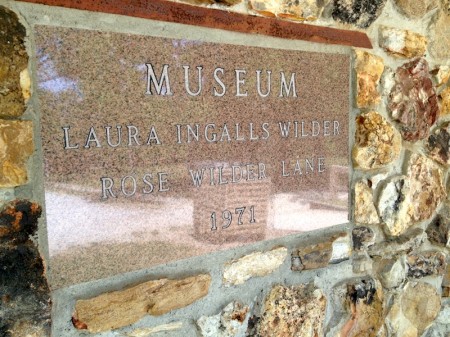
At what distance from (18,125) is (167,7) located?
492 mm

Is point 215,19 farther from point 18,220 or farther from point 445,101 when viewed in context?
point 445,101

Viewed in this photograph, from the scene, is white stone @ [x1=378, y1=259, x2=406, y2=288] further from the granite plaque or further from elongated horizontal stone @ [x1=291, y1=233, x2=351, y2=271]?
the granite plaque

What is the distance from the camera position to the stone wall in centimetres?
88

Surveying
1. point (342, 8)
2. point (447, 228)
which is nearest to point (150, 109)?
point (342, 8)

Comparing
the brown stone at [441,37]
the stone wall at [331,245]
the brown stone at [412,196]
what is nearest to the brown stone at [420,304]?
the stone wall at [331,245]

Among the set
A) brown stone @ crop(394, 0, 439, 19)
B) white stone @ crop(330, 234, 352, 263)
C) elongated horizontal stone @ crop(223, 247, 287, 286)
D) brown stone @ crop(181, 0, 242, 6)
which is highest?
brown stone @ crop(394, 0, 439, 19)

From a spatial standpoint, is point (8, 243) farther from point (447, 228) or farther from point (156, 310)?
point (447, 228)

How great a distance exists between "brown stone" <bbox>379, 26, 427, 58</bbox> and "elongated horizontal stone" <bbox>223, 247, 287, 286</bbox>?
95cm

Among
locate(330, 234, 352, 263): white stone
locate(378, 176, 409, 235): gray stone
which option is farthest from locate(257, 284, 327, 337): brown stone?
locate(378, 176, 409, 235): gray stone

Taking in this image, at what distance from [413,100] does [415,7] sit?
1.31 feet

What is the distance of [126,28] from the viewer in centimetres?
100

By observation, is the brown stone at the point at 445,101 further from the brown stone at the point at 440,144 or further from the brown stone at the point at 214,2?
the brown stone at the point at 214,2

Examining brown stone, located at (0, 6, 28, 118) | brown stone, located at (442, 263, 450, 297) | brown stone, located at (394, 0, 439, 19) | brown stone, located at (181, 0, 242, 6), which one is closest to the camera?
brown stone, located at (0, 6, 28, 118)

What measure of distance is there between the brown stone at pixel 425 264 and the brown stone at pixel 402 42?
2.98 feet
